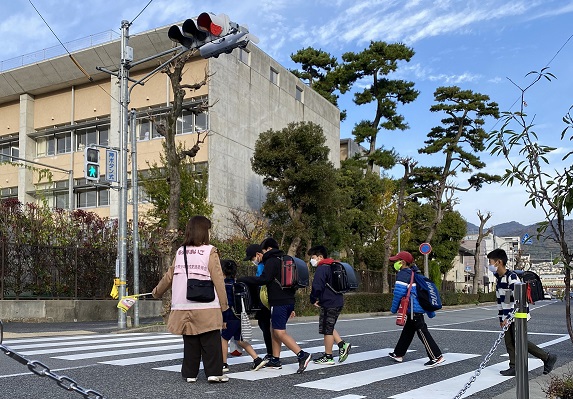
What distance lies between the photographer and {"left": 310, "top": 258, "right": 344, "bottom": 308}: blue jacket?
28.1ft

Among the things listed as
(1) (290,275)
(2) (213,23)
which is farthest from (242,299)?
(2) (213,23)

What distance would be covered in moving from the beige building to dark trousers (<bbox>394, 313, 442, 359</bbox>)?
24089mm

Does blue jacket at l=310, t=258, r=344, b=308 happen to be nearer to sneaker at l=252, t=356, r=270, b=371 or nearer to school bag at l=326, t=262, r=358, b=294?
school bag at l=326, t=262, r=358, b=294

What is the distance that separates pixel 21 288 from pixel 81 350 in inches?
385

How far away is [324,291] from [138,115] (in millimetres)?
30141

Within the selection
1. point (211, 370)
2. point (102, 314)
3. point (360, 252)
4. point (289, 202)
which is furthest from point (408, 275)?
point (360, 252)

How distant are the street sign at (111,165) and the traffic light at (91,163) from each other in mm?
291

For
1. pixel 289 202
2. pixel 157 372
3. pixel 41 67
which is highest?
pixel 41 67

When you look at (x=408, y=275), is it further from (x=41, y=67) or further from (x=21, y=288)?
(x=41, y=67)

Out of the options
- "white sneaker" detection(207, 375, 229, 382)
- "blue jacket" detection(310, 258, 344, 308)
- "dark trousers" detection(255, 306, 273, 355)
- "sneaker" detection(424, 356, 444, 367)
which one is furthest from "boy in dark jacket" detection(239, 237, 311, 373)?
"sneaker" detection(424, 356, 444, 367)

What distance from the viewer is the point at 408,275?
8938 mm

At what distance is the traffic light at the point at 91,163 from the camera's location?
1652cm

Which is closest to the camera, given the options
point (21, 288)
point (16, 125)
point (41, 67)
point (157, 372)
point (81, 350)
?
point (157, 372)

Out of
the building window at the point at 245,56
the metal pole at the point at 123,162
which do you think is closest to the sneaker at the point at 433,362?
the metal pole at the point at 123,162
